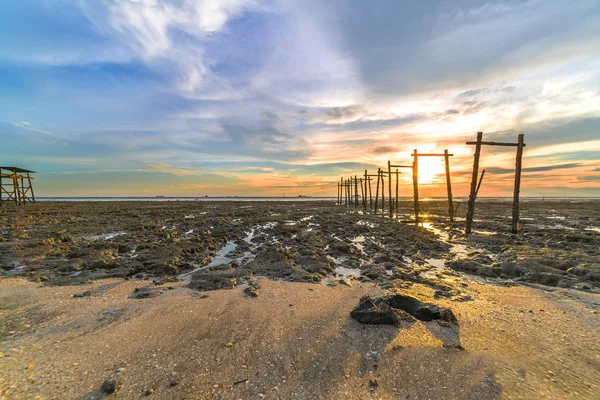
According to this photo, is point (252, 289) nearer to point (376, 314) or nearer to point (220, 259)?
point (376, 314)

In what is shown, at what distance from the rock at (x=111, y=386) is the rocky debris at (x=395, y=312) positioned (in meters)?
3.46

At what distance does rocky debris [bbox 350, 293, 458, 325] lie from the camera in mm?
4305

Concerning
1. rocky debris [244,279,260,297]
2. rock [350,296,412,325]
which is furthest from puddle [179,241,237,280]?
rock [350,296,412,325]

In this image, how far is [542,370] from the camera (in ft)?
10.3

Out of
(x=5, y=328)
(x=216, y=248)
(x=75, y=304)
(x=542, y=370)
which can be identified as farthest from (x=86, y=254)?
(x=542, y=370)

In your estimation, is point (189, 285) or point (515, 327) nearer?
point (515, 327)

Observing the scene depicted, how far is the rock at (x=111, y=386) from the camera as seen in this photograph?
2.79 meters

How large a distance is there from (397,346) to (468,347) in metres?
1.01

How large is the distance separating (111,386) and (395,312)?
4.17m

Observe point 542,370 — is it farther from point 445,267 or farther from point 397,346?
point 445,267

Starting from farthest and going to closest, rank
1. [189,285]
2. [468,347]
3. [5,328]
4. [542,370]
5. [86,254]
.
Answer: [86,254], [189,285], [5,328], [468,347], [542,370]

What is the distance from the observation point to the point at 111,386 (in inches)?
110

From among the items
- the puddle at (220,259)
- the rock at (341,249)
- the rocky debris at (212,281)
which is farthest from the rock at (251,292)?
the rock at (341,249)

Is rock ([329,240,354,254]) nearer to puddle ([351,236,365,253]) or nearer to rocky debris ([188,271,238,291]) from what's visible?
puddle ([351,236,365,253])
